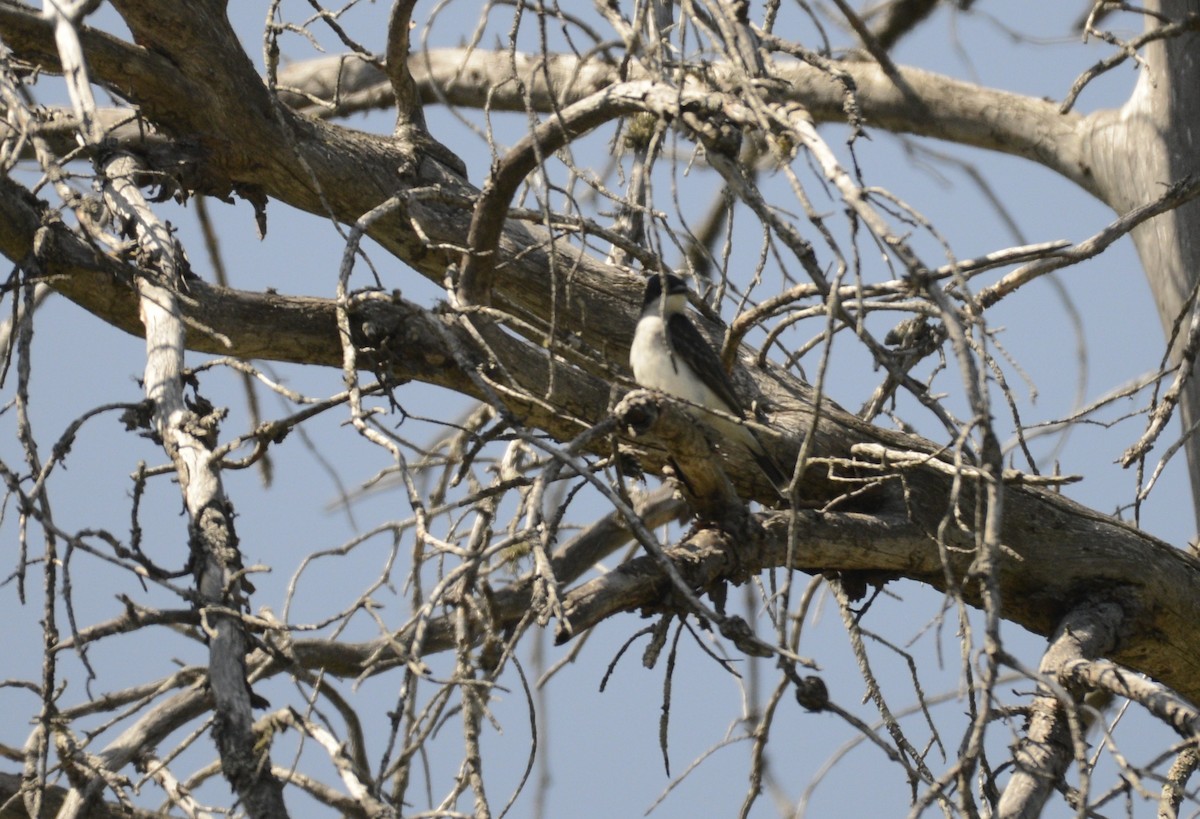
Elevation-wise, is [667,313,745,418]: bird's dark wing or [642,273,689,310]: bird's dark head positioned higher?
[642,273,689,310]: bird's dark head

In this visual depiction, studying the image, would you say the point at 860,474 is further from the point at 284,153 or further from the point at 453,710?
the point at 284,153

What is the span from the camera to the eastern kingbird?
174 inches

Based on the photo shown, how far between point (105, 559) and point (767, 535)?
1923 millimetres

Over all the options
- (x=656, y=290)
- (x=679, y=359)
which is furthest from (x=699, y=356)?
(x=656, y=290)

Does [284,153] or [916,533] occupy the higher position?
[284,153]

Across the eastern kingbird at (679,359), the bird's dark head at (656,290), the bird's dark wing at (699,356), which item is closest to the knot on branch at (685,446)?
the eastern kingbird at (679,359)

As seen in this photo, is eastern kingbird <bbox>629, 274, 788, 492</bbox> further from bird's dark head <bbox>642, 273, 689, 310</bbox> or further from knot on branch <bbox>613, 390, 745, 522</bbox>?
knot on branch <bbox>613, 390, 745, 522</bbox>

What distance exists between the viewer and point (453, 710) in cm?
310

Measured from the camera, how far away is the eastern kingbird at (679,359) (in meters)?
4.42

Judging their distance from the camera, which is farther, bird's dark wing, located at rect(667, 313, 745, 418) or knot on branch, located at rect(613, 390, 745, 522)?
bird's dark wing, located at rect(667, 313, 745, 418)

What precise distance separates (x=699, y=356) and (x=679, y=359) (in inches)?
3.4

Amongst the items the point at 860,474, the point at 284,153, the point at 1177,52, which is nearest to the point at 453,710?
the point at 860,474

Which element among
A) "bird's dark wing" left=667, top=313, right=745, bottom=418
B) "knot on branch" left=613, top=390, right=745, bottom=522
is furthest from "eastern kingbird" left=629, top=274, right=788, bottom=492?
"knot on branch" left=613, top=390, right=745, bottom=522

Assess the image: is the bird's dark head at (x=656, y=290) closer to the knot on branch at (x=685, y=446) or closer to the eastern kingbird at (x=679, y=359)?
the eastern kingbird at (x=679, y=359)
